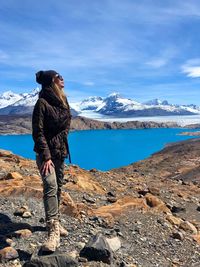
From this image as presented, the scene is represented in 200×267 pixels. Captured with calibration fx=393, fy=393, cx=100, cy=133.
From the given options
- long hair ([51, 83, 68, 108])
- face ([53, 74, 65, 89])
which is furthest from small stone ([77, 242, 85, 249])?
face ([53, 74, 65, 89])

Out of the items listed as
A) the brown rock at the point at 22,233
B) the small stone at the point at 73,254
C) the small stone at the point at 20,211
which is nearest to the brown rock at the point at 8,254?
the brown rock at the point at 22,233

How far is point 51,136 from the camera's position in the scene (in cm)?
588

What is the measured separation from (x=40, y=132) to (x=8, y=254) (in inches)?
69.5

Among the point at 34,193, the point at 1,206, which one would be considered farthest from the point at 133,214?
the point at 1,206

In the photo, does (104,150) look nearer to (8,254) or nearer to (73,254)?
(73,254)

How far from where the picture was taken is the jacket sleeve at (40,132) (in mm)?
5625

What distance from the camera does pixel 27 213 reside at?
736 centimetres

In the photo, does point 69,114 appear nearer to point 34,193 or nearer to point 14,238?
point 14,238

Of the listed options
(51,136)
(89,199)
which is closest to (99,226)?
(89,199)

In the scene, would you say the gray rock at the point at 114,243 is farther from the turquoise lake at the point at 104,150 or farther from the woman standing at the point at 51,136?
the turquoise lake at the point at 104,150

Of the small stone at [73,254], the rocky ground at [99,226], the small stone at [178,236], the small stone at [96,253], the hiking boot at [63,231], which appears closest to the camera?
the small stone at [73,254]

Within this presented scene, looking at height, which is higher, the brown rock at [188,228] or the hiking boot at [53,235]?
the hiking boot at [53,235]

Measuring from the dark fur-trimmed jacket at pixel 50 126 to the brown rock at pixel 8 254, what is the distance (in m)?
1.37

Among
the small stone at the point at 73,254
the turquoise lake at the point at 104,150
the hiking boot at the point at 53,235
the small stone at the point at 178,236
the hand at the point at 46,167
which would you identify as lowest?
the turquoise lake at the point at 104,150
